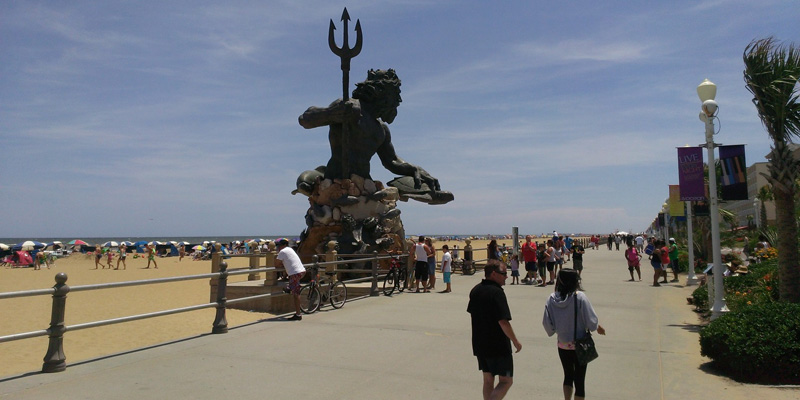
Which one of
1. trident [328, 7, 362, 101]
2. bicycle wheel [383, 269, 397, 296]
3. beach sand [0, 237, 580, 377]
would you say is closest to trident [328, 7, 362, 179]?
trident [328, 7, 362, 101]

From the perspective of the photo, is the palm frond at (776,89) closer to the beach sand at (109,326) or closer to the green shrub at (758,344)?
the green shrub at (758,344)

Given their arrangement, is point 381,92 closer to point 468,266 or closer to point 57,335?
point 468,266

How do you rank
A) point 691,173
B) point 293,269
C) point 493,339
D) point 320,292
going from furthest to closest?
point 691,173, point 320,292, point 293,269, point 493,339

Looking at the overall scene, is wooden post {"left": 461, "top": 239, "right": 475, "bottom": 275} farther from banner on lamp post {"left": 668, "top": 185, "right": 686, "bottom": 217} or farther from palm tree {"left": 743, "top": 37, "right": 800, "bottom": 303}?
palm tree {"left": 743, "top": 37, "right": 800, "bottom": 303}

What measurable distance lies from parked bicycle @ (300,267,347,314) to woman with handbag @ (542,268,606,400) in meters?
6.51

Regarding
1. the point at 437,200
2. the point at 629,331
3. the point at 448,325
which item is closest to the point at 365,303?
the point at 448,325

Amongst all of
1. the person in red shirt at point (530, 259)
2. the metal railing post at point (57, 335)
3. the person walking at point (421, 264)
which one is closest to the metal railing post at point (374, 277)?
the person walking at point (421, 264)

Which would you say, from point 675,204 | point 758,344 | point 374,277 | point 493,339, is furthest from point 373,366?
point 675,204

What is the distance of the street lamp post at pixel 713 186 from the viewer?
944 centimetres

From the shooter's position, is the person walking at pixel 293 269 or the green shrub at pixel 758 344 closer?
the green shrub at pixel 758 344

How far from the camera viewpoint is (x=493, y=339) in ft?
15.3

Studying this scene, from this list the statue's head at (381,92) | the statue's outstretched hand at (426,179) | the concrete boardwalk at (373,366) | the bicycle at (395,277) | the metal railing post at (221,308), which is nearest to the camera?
the concrete boardwalk at (373,366)

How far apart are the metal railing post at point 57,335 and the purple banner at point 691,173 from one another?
11197 mm

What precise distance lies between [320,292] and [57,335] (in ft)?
18.3
